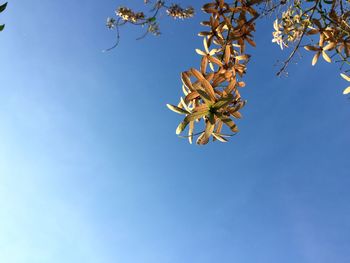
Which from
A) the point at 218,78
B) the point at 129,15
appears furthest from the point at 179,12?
the point at 218,78

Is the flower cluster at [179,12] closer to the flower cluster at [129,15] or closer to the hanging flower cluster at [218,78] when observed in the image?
the flower cluster at [129,15]

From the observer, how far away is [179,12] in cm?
373

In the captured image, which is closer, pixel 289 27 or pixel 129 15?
pixel 289 27

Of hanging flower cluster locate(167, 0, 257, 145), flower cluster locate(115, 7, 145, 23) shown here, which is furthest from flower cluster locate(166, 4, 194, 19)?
hanging flower cluster locate(167, 0, 257, 145)

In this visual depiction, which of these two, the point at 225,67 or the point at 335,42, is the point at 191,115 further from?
the point at 335,42

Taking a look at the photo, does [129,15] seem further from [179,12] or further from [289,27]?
[289,27]

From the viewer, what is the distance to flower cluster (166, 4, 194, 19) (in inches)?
146

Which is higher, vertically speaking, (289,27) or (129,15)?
(129,15)

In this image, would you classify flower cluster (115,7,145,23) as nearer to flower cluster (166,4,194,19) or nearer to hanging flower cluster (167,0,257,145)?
flower cluster (166,4,194,19)

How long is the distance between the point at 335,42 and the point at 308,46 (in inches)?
5.4

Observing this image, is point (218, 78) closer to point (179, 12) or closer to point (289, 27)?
point (289, 27)

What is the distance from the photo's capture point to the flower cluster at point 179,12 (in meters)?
3.72

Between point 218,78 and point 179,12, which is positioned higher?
point 179,12

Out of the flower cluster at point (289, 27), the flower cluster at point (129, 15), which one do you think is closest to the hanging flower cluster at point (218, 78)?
the flower cluster at point (289, 27)
